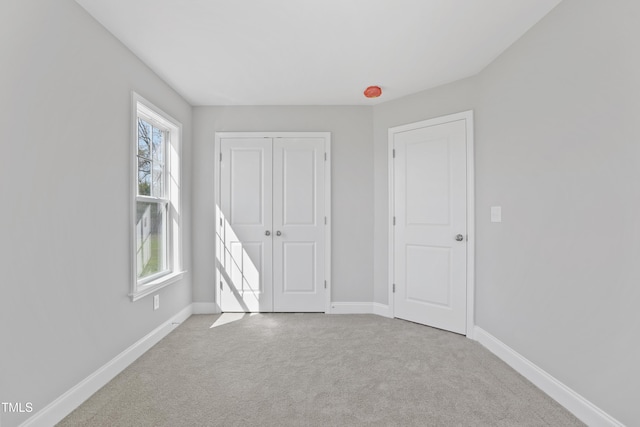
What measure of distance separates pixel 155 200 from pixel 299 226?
1.52 meters

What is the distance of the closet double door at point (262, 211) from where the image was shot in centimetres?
352

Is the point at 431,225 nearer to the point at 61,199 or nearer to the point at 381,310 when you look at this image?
the point at 381,310

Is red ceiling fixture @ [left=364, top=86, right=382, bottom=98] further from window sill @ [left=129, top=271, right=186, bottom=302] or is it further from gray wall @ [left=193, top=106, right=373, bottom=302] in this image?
window sill @ [left=129, top=271, right=186, bottom=302]

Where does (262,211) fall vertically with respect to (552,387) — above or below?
above

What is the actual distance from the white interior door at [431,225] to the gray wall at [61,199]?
2.57 metres

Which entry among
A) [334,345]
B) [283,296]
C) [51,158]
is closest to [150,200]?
[51,158]

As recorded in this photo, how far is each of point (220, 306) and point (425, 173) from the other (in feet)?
9.05

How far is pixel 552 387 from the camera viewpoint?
74.5 inches

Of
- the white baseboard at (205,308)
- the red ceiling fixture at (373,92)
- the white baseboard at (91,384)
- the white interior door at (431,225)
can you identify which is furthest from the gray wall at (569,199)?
the white baseboard at (91,384)

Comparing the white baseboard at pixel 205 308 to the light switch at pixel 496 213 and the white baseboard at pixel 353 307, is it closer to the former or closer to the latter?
the white baseboard at pixel 353 307

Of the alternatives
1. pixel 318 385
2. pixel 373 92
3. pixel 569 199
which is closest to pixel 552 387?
pixel 569 199

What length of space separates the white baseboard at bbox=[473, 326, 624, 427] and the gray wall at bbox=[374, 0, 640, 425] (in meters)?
0.05

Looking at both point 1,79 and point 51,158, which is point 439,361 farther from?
point 1,79

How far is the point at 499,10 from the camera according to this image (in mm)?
1912
